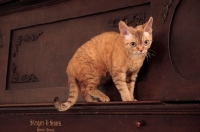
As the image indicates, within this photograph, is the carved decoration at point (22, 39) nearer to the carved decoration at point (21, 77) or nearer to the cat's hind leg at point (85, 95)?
the carved decoration at point (21, 77)

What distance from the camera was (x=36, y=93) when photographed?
75.9 inches

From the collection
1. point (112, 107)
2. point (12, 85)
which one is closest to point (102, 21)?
point (112, 107)

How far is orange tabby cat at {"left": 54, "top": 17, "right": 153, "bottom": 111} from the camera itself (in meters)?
1.44

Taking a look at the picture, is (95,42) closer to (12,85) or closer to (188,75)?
(188,75)

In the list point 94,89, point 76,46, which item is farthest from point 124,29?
point 76,46

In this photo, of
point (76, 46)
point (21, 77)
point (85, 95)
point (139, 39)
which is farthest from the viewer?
point (21, 77)

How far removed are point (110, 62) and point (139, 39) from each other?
0.69ft

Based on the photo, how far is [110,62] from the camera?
1539 mm

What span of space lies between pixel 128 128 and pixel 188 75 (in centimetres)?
38

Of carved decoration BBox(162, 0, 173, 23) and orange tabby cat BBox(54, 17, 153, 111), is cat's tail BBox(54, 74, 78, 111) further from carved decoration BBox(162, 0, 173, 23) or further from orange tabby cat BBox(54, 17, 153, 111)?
carved decoration BBox(162, 0, 173, 23)

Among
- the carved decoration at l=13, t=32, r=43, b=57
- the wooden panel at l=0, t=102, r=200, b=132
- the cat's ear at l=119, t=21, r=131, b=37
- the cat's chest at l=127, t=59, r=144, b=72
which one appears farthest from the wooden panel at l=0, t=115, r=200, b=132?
the carved decoration at l=13, t=32, r=43, b=57

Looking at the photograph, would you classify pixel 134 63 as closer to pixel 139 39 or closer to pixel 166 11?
pixel 139 39

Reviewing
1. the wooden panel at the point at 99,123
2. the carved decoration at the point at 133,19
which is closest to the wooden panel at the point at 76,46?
the carved decoration at the point at 133,19

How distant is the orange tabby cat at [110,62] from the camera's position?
4.73 feet
